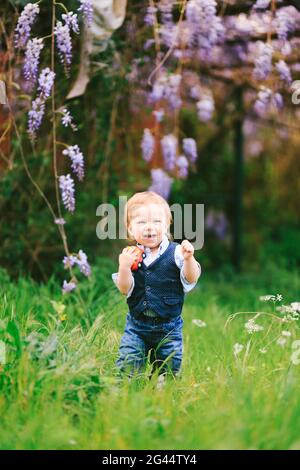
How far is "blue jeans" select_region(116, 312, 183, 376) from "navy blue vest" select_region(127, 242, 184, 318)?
47 millimetres

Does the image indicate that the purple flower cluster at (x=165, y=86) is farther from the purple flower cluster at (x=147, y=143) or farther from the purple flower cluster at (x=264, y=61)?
the purple flower cluster at (x=264, y=61)

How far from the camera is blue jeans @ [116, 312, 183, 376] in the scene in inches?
118

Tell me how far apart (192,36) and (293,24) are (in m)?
0.60

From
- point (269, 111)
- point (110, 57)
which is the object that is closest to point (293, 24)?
point (110, 57)

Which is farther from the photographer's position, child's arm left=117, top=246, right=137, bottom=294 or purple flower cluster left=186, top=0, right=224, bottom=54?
purple flower cluster left=186, top=0, right=224, bottom=54

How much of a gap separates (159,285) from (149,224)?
0.25 metres

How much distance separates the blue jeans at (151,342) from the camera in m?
3.01

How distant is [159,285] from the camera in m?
3.01

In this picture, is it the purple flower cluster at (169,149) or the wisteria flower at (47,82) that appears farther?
the purple flower cluster at (169,149)

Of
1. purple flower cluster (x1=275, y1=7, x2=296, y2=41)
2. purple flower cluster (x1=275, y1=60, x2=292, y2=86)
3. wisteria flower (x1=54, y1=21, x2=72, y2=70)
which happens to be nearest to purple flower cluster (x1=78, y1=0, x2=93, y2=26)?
wisteria flower (x1=54, y1=21, x2=72, y2=70)

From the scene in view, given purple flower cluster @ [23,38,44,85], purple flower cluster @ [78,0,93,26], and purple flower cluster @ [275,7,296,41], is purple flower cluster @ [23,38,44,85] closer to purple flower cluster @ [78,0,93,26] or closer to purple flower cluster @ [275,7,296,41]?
purple flower cluster @ [78,0,93,26]

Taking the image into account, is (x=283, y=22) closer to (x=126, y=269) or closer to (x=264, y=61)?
(x=264, y=61)

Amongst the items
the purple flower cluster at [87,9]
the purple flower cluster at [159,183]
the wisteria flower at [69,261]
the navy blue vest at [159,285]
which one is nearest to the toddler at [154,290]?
the navy blue vest at [159,285]
